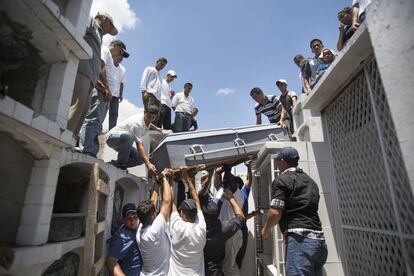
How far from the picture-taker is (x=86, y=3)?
276 centimetres

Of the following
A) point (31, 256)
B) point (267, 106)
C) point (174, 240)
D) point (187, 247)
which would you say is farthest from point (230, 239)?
point (267, 106)

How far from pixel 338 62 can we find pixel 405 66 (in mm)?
1154

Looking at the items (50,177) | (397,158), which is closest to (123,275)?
(50,177)

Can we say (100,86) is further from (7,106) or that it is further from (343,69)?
(343,69)

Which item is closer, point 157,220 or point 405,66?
point 405,66

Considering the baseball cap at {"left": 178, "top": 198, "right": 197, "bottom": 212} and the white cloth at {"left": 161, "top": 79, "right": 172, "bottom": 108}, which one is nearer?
the baseball cap at {"left": 178, "top": 198, "right": 197, "bottom": 212}

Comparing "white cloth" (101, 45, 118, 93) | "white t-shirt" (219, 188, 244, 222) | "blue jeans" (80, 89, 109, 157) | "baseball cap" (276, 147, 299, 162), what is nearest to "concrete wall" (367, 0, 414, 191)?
"baseball cap" (276, 147, 299, 162)

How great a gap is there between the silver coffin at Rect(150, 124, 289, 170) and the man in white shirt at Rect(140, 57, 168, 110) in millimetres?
1831

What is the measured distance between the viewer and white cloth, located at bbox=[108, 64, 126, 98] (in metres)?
4.56

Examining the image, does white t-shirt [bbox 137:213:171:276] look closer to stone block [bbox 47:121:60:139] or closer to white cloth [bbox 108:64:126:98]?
stone block [bbox 47:121:60:139]

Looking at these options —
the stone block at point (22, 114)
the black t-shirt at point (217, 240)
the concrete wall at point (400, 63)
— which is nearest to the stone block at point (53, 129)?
the stone block at point (22, 114)

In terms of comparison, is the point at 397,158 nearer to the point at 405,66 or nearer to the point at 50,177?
the point at 405,66

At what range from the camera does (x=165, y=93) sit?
254 inches

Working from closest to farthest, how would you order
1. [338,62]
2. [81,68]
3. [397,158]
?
[397,158], [338,62], [81,68]
